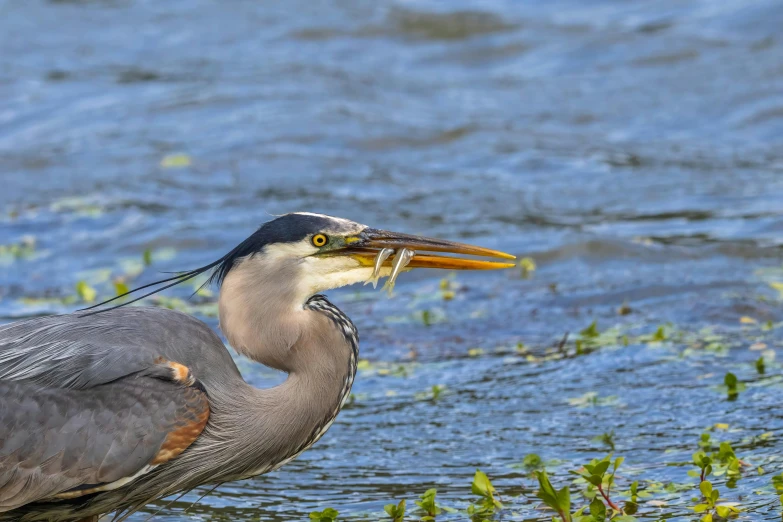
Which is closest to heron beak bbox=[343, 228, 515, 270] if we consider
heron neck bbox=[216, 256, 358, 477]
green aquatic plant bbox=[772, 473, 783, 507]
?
heron neck bbox=[216, 256, 358, 477]

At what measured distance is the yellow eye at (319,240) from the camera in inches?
199

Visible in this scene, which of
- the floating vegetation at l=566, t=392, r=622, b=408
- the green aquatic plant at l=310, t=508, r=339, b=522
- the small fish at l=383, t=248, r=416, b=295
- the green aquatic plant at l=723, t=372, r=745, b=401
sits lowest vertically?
the floating vegetation at l=566, t=392, r=622, b=408

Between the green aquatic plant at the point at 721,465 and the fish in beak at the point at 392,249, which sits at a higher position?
the fish in beak at the point at 392,249

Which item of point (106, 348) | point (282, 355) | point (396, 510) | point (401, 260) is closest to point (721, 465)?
point (396, 510)

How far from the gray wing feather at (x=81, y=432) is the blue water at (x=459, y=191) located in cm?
111

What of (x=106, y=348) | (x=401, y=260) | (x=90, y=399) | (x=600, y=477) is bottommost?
(x=600, y=477)

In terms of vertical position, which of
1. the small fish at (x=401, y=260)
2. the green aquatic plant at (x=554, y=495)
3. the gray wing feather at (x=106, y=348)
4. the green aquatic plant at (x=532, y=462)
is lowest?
the green aquatic plant at (x=532, y=462)

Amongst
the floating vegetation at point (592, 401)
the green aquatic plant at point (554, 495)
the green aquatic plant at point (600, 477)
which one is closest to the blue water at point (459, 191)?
the floating vegetation at point (592, 401)

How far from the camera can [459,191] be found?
12.0 metres

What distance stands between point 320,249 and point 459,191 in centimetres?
706

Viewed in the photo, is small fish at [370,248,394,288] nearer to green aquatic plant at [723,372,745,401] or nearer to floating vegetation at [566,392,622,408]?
floating vegetation at [566,392,622,408]

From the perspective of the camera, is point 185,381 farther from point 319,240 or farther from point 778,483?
point 778,483

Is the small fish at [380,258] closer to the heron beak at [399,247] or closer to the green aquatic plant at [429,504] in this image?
the heron beak at [399,247]

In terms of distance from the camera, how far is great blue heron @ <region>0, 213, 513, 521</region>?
471 centimetres
